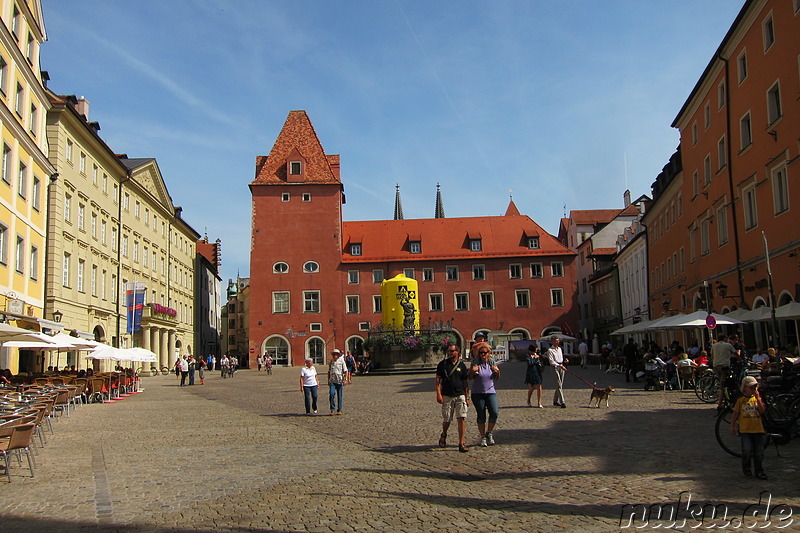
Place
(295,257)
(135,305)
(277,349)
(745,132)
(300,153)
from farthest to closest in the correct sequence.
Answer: (300,153) → (295,257) → (277,349) → (135,305) → (745,132)

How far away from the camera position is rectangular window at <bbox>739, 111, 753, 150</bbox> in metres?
24.5

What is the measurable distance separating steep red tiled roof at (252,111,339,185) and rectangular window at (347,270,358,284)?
8094 millimetres

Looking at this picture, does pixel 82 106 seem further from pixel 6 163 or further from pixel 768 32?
pixel 768 32

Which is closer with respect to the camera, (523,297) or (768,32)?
(768,32)

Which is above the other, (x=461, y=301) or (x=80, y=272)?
(x=80, y=272)

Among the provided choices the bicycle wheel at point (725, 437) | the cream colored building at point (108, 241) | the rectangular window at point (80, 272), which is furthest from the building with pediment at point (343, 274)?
the bicycle wheel at point (725, 437)

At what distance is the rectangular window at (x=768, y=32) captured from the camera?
Answer: 72.4 ft

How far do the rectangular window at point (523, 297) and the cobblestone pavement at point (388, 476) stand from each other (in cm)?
4723

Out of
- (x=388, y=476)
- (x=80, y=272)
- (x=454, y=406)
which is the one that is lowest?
(x=388, y=476)

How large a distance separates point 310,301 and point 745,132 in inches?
1665

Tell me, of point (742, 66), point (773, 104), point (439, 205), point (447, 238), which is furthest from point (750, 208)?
point (439, 205)

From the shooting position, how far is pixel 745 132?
24875 mm

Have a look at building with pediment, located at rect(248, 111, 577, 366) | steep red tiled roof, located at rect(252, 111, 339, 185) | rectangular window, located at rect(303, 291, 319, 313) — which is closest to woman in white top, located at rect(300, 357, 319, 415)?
building with pediment, located at rect(248, 111, 577, 366)

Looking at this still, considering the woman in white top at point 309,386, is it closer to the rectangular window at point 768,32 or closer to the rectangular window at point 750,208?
the rectangular window at point 750,208
